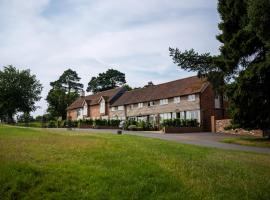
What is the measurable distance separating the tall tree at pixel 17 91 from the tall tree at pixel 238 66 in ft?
180

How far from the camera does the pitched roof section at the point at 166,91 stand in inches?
2113

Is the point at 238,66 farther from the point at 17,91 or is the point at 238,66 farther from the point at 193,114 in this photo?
the point at 17,91

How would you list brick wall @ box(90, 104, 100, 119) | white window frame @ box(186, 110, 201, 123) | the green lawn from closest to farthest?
the green lawn
white window frame @ box(186, 110, 201, 123)
brick wall @ box(90, 104, 100, 119)

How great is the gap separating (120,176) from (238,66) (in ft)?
63.7

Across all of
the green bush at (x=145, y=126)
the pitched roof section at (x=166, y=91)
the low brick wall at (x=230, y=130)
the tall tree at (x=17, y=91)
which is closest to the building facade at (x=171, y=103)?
the pitched roof section at (x=166, y=91)

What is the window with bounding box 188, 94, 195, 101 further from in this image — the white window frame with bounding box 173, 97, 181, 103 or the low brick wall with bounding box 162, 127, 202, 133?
the low brick wall with bounding box 162, 127, 202, 133

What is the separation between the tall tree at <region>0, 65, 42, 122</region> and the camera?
74.5 metres

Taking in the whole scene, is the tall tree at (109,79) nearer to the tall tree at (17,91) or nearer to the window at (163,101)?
the tall tree at (17,91)

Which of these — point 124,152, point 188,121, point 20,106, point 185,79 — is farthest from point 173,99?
point 124,152

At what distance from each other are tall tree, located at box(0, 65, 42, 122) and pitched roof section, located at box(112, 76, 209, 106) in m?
18.7

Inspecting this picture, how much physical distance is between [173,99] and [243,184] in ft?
145

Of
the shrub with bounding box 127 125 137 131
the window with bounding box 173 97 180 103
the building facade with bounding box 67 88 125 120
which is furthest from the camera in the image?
the building facade with bounding box 67 88 125 120

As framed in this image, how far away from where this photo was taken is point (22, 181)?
33.8 ft

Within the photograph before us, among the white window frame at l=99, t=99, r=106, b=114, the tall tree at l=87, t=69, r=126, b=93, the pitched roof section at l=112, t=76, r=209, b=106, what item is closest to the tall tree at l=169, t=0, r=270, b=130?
the pitched roof section at l=112, t=76, r=209, b=106
